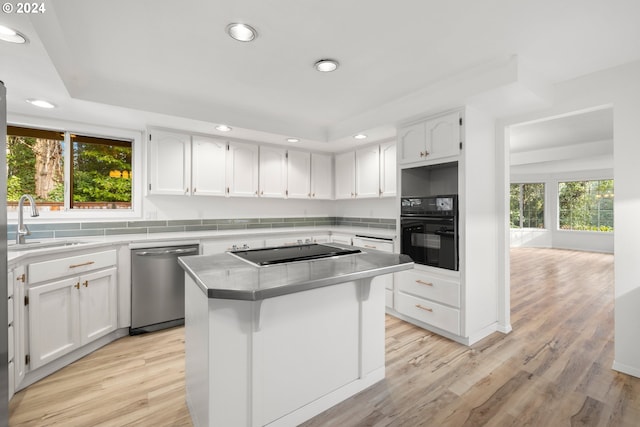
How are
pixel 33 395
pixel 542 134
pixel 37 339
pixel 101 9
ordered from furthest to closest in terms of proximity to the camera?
pixel 542 134
pixel 37 339
pixel 33 395
pixel 101 9

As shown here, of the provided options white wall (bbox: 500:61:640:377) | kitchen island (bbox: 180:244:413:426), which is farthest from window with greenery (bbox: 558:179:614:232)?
kitchen island (bbox: 180:244:413:426)

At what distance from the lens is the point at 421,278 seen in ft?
10.0

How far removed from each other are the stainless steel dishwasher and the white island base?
1.43 metres

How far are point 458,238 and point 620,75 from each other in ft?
5.59

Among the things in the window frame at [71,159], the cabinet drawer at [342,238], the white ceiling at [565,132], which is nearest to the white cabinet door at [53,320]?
the window frame at [71,159]

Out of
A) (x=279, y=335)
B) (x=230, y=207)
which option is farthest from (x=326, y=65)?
(x=230, y=207)

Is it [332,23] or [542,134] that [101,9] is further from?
[542,134]

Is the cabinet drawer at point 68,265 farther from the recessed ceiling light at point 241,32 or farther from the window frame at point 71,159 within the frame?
the recessed ceiling light at point 241,32

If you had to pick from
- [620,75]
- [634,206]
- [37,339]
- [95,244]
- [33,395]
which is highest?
[620,75]

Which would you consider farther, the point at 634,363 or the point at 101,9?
the point at 634,363

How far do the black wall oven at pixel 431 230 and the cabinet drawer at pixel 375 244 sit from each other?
0.19m

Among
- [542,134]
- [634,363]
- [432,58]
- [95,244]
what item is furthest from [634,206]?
[95,244]

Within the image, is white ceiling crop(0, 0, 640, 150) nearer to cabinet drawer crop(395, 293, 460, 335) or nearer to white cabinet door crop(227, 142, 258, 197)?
white cabinet door crop(227, 142, 258, 197)

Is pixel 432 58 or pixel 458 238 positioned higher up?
pixel 432 58
